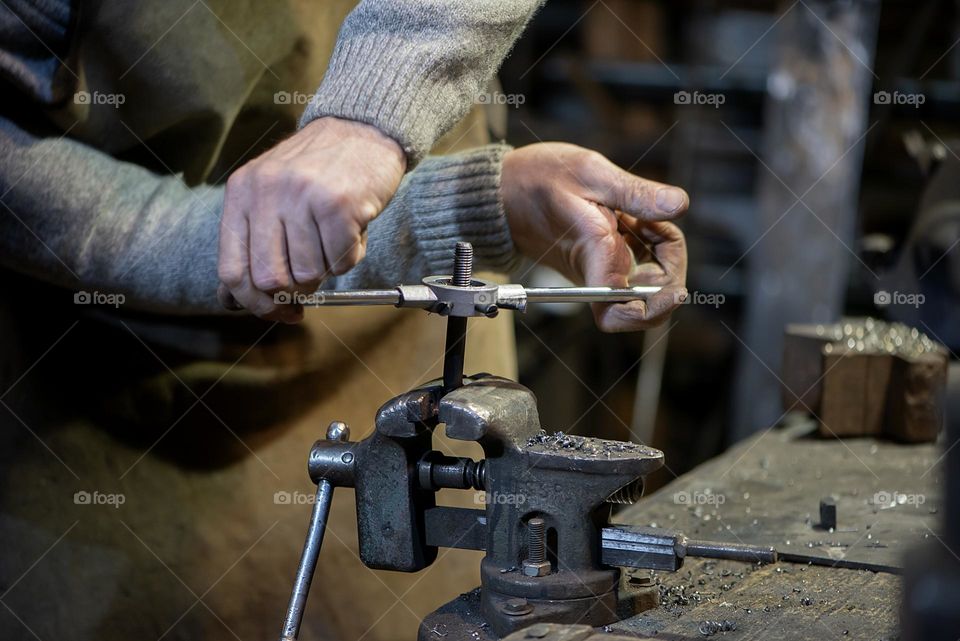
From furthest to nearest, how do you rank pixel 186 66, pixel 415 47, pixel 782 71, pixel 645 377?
1. pixel 645 377
2. pixel 782 71
3. pixel 186 66
4. pixel 415 47

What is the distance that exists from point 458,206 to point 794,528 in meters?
0.65

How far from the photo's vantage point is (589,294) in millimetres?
1424

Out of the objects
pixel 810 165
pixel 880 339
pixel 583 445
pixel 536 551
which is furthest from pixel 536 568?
pixel 810 165

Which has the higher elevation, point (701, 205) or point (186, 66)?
point (701, 205)

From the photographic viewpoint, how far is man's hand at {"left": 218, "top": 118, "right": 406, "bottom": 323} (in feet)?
3.96

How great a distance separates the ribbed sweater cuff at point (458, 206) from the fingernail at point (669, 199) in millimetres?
231

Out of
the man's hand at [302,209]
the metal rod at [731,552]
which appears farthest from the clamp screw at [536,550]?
the man's hand at [302,209]

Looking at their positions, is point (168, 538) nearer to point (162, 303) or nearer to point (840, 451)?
point (162, 303)

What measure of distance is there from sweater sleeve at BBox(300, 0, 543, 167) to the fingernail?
0.28 metres

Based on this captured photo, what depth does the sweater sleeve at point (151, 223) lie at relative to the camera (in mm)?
1512

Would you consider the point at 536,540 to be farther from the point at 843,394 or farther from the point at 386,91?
the point at 843,394

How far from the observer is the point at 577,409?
4.59 m

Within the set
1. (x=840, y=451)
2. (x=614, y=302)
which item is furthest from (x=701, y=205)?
(x=614, y=302)

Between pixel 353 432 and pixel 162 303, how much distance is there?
45 cm
